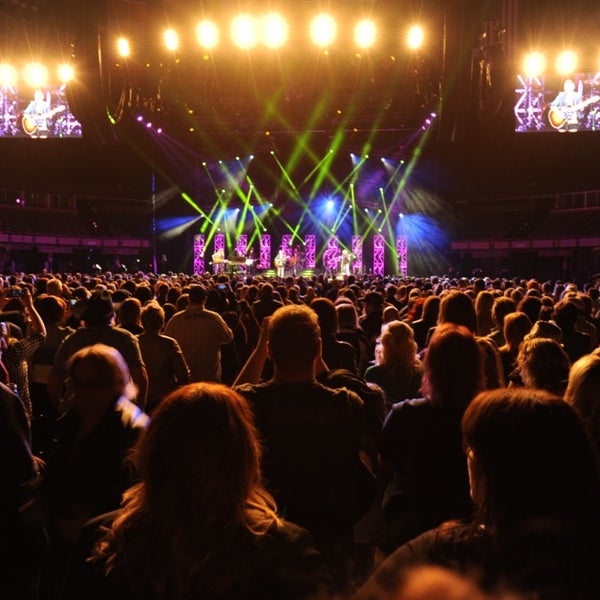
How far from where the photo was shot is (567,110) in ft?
92.7

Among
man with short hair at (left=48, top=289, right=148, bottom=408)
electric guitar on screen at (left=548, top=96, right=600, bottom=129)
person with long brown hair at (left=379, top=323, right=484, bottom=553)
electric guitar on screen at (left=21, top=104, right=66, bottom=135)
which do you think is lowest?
person with long brown hair at (left=379, top=323, right=484, bottom=553)

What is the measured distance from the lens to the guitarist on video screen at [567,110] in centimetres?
2809

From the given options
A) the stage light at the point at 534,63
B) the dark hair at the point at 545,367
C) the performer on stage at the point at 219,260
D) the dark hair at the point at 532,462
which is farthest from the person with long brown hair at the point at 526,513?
the performer on stage at the point at 219,260

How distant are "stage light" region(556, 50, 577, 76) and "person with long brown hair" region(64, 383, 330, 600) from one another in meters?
26.7

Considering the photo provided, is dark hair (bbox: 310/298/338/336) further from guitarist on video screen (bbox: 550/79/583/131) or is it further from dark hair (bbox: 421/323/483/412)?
guitarist on video screen (bbox: 550/79/583/131)

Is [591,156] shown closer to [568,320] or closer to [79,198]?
[79,198]

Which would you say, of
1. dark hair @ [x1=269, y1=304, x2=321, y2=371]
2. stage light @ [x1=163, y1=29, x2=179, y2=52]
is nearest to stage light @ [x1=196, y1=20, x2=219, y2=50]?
stage light @ [x1=163, y1=29, x2=179, y2=52]

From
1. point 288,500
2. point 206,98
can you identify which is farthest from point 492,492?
point 206,98

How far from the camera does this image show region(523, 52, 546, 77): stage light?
25438mm

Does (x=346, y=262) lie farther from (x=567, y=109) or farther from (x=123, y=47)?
Answer: (x=123, y=47)

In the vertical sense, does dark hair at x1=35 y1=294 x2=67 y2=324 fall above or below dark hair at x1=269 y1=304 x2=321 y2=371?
above

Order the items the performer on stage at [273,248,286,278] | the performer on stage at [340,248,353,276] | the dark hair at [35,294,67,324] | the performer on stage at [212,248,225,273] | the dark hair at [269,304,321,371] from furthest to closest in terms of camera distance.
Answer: the performer on stage at [273,248,286,278] → the performer on stage at [340,248,353,276] → the performer on stage at [212,248,225,273] → the dark hair at [35,294,67,324] → the dark hair at [269,304,321,371]

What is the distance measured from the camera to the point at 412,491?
328cm

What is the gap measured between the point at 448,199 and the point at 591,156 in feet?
22.4
